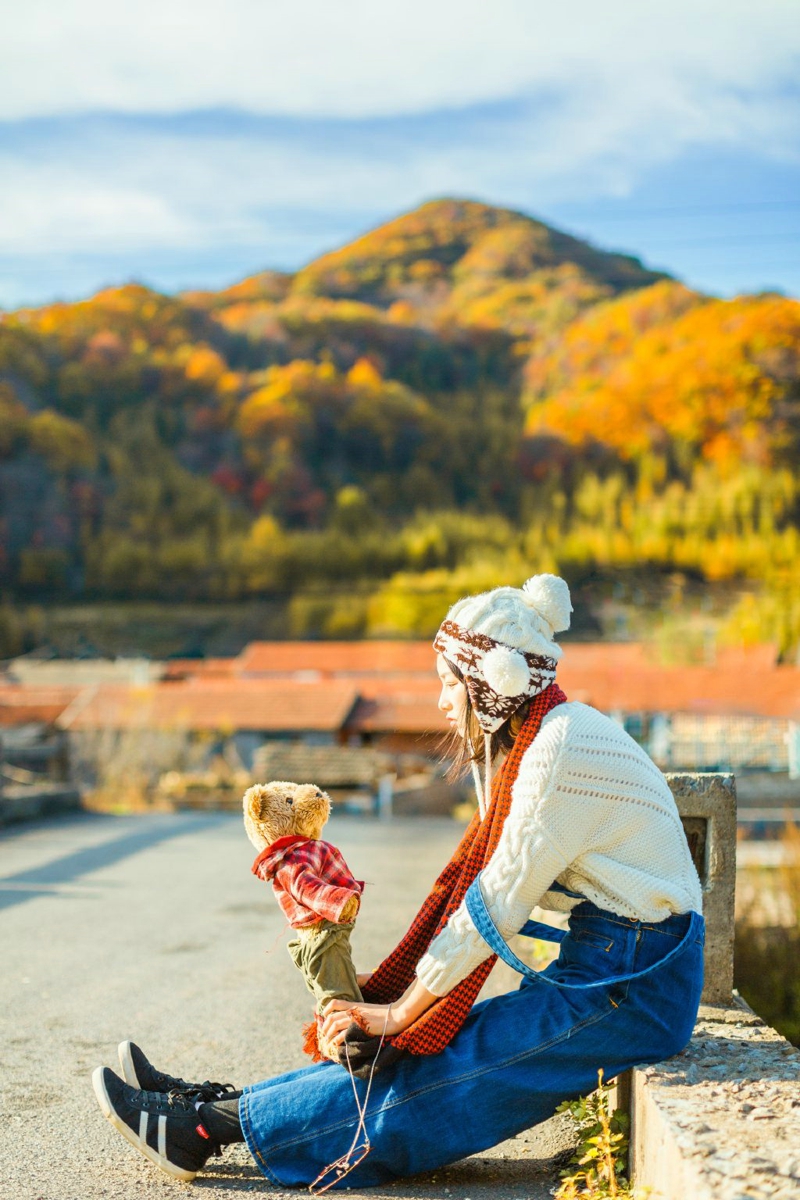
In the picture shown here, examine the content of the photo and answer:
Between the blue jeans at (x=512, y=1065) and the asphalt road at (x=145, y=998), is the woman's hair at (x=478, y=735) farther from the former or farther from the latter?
the asphalt road at (x=145, y=998)

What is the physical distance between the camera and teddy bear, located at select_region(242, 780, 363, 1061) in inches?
122

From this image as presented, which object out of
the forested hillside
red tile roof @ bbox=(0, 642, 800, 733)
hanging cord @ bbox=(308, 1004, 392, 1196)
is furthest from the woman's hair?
the forested hillside

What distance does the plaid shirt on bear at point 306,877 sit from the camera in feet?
10.2

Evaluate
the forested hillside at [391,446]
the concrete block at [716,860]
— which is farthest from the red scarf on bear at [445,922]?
the forested hillside at [391,446]

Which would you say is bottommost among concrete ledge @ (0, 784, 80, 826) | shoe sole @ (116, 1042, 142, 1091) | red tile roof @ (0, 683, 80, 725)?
red tile roof @ (0, 683, 80, 725)

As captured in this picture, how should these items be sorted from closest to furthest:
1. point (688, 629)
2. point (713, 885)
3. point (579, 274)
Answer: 1. point (713, 885)
2. point (688, 629)
3. point (579, 274)

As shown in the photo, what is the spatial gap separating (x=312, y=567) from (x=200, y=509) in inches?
522

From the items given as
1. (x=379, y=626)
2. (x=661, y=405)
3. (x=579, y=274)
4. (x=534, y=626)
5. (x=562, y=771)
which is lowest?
(x=379, y=626)

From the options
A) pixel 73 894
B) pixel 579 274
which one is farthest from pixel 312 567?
pixel 73 894

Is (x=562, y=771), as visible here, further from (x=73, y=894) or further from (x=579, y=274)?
(x=579, y=274)

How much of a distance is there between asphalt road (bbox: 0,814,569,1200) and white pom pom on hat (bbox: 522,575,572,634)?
4.47 ft

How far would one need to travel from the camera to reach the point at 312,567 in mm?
104188

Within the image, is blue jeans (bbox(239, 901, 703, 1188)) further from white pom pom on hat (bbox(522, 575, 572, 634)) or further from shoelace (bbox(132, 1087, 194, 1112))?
white pom pom on hat (bbox(522, 575, 572, 634))

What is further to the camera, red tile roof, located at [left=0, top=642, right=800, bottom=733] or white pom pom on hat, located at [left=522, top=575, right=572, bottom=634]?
red tile roof, located at [left=0, top=642, right=800, bottom=733]
